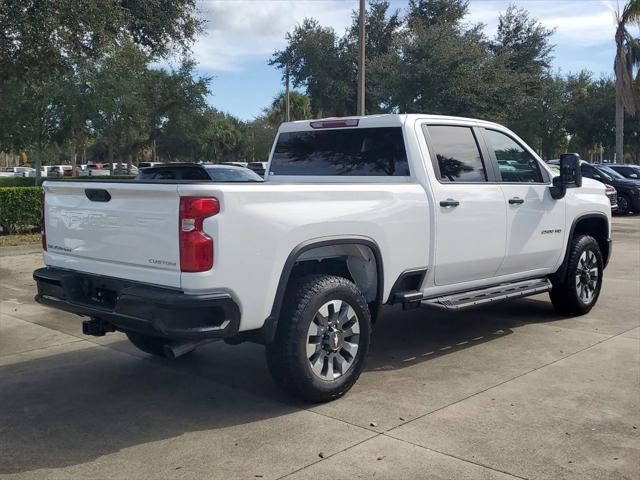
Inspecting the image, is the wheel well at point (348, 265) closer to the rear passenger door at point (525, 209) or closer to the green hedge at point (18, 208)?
the rear passenger door at point (525, 209)

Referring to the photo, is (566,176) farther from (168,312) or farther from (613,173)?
(613,173)

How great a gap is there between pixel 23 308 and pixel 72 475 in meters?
4.60

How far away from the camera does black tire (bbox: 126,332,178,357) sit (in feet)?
18.3

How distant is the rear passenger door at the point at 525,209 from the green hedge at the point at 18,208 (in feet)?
34.7

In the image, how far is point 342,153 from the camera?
585cm

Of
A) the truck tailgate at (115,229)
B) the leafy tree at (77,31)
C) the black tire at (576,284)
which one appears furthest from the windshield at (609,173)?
the truck tailgate at (115,229)

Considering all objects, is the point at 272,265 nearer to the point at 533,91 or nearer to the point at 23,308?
the point at 23,308

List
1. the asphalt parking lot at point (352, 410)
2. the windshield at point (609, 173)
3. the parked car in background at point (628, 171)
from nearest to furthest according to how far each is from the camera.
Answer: the asphalt parking lot at point (352, 410), the windshield at point (609, 173), the parked car in background at point (628, 171)

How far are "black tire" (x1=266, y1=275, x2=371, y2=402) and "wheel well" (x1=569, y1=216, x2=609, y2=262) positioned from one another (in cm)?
367

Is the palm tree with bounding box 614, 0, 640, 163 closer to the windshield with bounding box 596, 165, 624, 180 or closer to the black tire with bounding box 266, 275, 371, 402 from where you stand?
the windshield with bounding box 596, 165, 624, 180

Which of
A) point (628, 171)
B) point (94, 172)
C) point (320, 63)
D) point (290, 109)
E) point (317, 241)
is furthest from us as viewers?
point (290, 109)

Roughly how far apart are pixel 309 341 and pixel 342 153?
1984 mm

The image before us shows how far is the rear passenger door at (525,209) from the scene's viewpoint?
611cm

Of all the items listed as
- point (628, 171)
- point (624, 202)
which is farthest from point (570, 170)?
point (628, 171)
